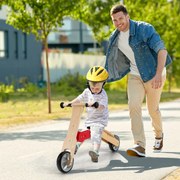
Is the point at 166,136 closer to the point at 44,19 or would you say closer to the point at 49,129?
the point at 49,129

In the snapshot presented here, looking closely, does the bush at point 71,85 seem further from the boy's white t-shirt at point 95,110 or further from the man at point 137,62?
the boy's white t-shirt at point 95,110

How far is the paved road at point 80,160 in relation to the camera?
23.9ft

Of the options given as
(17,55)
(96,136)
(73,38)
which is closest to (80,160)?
(96,136)

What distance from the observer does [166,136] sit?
442 inches

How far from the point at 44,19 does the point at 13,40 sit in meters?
18.1

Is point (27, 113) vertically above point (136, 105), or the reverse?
point (136, 105)

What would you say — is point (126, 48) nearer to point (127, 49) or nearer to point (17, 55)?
point (127, 49)

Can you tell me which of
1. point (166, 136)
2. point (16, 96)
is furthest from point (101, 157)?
point (16, 96)

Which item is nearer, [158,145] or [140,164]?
[140,164]

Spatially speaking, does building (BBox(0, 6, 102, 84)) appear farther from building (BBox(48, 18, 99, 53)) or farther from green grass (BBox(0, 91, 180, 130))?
building (BBox(48, 18, 99, 53))

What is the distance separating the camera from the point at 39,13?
1780cm

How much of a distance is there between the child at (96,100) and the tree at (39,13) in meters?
10.1

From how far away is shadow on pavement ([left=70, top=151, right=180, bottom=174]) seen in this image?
7684 millimetres

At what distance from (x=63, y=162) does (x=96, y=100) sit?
1005mm
